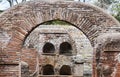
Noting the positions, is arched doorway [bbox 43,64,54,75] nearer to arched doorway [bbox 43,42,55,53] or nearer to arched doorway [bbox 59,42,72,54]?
arched doorway [bbox 43,42,55,53]

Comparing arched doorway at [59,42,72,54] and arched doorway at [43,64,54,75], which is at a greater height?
arched doorway at [59,42,72,54]

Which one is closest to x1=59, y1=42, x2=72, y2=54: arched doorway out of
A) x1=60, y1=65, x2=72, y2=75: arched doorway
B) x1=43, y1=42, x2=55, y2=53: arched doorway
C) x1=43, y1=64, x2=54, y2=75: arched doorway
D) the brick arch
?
x1=43, y1=42, x2=55, y2=53: arched doorway

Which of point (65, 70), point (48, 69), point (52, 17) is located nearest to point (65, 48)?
point (65, 70)

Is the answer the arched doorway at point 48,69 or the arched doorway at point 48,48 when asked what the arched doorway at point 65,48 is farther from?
the arched doorway at point 48,69

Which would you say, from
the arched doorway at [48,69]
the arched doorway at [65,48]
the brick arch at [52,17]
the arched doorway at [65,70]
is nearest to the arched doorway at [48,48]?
the arched doorway at [65,48]

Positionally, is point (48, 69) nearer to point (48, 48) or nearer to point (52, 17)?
point (48, 48)

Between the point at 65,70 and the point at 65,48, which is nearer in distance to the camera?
the point at 65,70

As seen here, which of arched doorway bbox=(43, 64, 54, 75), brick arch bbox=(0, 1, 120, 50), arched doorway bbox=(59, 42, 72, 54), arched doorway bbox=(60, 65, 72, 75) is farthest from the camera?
arched doorway bbox=(43, 64, 54, 75)

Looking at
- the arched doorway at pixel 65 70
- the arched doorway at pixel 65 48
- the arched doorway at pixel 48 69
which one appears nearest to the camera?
the arched doorway at pixel 65 70

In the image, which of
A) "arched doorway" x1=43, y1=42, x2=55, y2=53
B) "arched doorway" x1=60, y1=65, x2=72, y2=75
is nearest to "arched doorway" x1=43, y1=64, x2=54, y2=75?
"arched doorway" x1=60, y1=65, x2=72, y2=75

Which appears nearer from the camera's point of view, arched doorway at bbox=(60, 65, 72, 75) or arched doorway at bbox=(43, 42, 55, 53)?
arched doorway at bbox=(60, 65, 72, 75)

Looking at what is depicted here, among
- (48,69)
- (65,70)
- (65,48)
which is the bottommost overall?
(65,70)

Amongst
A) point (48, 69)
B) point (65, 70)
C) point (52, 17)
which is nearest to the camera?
point (52, 17)

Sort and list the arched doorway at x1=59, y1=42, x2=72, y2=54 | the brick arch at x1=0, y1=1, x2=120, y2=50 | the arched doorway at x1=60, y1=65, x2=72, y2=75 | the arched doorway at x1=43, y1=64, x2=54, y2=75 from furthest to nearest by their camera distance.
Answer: the arched doorway at x1=43, y1=64, x2=54, y2=75 < the arched doorway at x1=59, y1=42, x2=72, y2=54 < the arched doorway at x1=60, y1=65, x2=72, y2=75 < the brick arch at x1=0, y1=1, x2=120, y2=50
